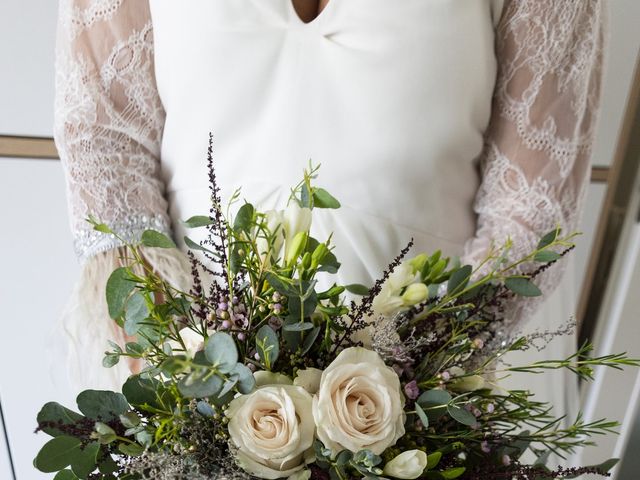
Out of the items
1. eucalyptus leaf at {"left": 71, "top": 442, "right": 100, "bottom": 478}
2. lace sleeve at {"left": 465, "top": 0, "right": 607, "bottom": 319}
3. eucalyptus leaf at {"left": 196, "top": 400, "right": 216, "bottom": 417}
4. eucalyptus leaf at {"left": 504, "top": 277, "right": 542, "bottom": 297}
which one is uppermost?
lace sleeve at {"left": 465, "top": 0, "right": 607, "bottom": 319}

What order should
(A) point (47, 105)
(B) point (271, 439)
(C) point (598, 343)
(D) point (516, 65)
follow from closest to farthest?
(B) point (271, 439) → (D) point (516, 65) → (A) point (47, 105) → (C) point (598, 343)

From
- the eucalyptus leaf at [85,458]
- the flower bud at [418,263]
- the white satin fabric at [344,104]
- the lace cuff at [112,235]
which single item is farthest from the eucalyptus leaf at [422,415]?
the lace cuff at [112,235]

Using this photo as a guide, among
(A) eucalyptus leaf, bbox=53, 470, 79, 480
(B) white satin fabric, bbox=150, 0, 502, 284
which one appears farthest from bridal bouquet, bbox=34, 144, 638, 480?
(B) white satin fabric, bbox=150, 0, 502, 284

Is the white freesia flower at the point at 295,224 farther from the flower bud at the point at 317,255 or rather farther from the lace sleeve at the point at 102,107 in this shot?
the lace sleeve at the point at 102,107

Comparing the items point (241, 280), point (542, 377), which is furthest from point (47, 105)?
point (542, 377)

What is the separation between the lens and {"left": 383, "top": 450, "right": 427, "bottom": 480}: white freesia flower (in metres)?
0.33

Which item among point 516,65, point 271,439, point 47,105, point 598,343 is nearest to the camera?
point 271,439

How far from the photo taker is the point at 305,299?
0.36 meters

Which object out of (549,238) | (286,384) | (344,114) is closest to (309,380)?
(286,384)

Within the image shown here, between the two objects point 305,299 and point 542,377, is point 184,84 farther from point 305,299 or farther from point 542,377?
point 542,377

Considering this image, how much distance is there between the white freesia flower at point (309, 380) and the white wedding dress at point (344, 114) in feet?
1.19

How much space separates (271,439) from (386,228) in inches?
17.6

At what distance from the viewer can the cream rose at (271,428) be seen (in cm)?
33

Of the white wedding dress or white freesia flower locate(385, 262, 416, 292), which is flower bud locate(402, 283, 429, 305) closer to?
white freesia flower locate(385, 262, 416, 292)
